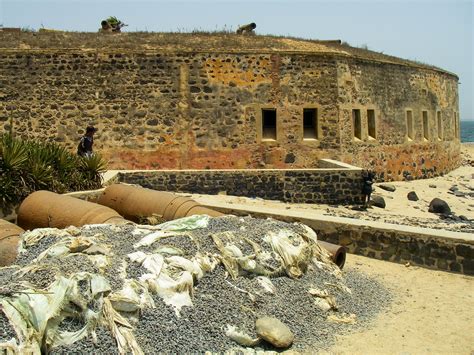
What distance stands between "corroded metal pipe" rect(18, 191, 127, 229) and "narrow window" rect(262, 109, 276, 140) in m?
9.61

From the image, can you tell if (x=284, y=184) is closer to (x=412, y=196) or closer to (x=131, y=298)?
(x=412, y=196)

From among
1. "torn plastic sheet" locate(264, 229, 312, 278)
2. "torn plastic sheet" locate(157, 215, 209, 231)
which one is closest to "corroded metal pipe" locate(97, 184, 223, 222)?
"torn plastic sheet" locate(157, 215, 209, 231)

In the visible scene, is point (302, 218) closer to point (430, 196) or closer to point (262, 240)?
point (262, 240)

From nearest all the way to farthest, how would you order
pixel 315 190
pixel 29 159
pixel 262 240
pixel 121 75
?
pixel 262 240
pixel 29 159
pixel 315 190
pixel 121 75

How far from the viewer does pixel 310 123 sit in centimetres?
1686

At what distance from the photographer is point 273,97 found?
1608 centimetres

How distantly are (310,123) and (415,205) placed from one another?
4469mm

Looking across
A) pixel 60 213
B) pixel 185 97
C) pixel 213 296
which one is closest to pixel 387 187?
pixel 185 97

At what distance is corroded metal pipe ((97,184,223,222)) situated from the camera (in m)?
7.96

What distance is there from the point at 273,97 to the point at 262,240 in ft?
34.5

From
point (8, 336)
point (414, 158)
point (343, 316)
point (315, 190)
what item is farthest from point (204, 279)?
point (414, 158)

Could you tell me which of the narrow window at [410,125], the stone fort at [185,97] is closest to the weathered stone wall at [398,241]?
the stone fort at [185,97]

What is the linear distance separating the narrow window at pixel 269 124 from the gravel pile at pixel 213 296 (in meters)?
9.68

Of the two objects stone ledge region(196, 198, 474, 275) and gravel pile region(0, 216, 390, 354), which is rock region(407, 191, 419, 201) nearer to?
stone ledge region(196, 198, 474, 275)
